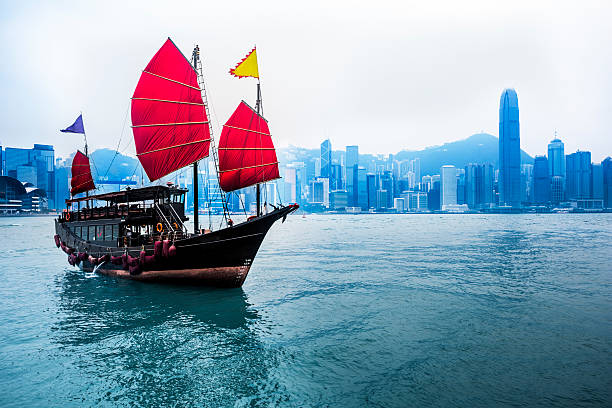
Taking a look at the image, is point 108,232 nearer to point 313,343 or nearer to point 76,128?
point 76,128

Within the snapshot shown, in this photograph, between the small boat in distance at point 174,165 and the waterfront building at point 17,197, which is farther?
the waterfront building at point 17,197

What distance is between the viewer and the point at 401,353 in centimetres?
1027

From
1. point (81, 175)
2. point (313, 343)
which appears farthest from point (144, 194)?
point (81, 175)

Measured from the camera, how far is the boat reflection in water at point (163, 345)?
832 centimetres

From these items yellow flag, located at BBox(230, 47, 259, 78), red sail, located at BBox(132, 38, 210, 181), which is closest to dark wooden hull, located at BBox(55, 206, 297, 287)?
red sail, located at BBox(132, 38, 210, 181)

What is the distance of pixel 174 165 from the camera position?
63.0ft

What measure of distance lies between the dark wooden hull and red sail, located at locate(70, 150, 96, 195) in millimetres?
14470

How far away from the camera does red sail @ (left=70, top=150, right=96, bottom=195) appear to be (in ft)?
95.9

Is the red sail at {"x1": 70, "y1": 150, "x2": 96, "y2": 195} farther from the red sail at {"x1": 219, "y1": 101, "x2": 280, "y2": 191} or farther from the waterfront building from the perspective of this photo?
the waterfront building

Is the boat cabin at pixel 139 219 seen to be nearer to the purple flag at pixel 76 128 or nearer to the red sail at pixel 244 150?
the red sail at pixel 244 150

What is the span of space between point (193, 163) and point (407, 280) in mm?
13383

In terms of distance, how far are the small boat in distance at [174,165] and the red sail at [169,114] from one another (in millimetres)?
48

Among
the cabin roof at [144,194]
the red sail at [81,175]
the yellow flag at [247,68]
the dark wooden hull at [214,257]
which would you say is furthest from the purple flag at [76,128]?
the yellow flag at [247,68]

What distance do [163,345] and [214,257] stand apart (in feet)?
20.2
